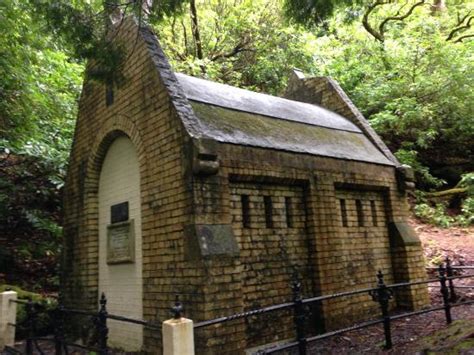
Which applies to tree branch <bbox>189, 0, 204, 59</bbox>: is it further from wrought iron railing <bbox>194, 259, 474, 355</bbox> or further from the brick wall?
wrought iron railing <bbox>194, 259, 474, 355</bbox>

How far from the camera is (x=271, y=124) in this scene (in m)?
7.83

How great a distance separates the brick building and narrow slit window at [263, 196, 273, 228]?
0.03 metres

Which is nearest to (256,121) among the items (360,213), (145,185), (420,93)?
(145,185)

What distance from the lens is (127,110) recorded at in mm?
7336

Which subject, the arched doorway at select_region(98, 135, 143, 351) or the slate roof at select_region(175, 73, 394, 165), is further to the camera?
the arched doorway at select_region(98, 135, 143, 351)

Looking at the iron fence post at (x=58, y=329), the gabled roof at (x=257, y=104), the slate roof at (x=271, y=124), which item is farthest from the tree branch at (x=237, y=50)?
the iron fence post at (x=58, y=329)

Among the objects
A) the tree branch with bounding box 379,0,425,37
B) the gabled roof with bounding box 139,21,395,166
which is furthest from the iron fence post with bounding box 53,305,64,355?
the tree branch with bounding box 379,0,425,37

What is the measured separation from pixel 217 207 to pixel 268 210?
1301 millimetres

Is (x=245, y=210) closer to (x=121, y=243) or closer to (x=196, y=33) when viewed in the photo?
(x=121, y=243)

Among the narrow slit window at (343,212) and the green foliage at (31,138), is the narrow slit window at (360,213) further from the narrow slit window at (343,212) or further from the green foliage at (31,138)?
the green foliage at (31,138)

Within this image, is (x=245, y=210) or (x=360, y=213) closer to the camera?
(x=245, y=210)

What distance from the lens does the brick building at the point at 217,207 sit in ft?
18.4

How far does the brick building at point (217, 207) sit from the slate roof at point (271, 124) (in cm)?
4

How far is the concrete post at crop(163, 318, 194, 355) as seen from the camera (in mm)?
→ 3695
